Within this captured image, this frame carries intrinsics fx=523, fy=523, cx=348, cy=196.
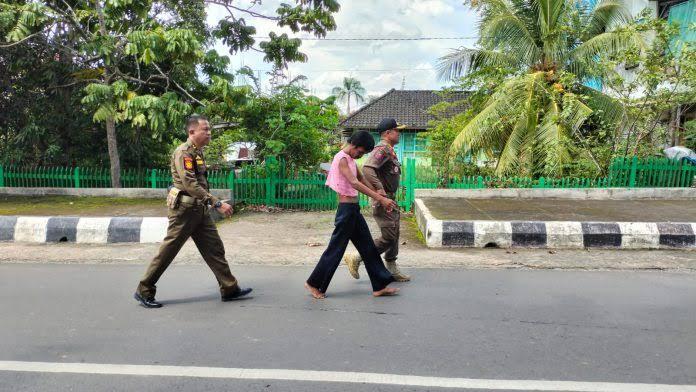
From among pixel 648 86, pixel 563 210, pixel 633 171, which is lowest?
pixel 563 210

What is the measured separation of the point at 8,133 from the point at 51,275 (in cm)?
834

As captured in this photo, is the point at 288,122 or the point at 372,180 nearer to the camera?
the point at 372,180

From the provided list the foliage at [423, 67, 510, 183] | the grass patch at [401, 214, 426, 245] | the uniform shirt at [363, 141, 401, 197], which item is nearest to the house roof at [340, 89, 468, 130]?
the foliage at [423, 67, 510, 183]

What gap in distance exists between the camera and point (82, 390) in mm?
2908

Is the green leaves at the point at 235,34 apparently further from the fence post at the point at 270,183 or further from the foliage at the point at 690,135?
the foliage at the point at 690,135

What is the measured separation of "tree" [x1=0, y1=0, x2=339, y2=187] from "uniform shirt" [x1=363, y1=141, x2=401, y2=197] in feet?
16.5

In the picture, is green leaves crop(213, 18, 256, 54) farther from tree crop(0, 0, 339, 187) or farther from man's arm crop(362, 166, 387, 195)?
man's arm crop(362, 166, 387, 195)

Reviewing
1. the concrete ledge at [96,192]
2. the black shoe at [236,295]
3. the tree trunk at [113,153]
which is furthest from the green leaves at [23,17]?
the black shoe at [236,295]

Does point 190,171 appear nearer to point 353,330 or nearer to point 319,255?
point 353,330

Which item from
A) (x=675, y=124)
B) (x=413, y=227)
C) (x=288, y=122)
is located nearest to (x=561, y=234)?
(x=413, y=227)

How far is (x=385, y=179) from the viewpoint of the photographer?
16.8ft

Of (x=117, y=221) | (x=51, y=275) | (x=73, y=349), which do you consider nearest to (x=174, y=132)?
(x=117, y=221)

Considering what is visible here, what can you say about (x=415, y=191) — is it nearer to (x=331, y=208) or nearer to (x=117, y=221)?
(x=331, y=208)

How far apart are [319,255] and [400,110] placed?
77.9ft
